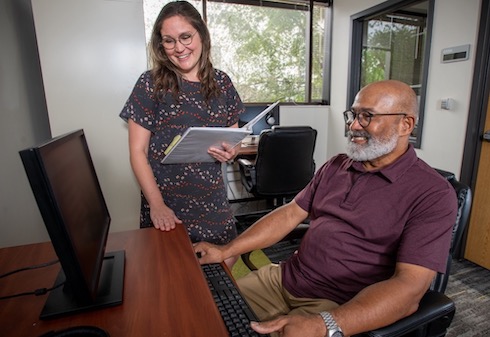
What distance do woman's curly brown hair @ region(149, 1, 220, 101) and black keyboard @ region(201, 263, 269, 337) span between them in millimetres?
677

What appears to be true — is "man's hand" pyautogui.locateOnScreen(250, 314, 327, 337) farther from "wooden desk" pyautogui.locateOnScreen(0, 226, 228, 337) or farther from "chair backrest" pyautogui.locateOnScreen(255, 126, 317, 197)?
"chair backrest" pyautogui.locateOnScreen(255, 126, 317, 197)

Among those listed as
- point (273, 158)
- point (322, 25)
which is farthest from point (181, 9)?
point (322, 25)

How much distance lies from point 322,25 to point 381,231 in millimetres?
3489

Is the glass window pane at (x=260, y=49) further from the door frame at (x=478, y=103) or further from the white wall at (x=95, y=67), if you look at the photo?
the door frame at (x=478, y=103)

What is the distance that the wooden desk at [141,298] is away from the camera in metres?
0.63

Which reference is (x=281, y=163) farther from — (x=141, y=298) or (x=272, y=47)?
(x=141, y=298)

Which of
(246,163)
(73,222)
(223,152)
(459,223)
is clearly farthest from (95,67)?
(459,223)

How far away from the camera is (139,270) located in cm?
85

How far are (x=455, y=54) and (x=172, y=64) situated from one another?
7.39ft

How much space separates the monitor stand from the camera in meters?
0.67

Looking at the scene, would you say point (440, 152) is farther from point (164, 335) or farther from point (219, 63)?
point (164, 335)

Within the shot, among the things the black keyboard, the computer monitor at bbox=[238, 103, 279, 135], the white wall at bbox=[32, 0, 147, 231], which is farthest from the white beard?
the computer monitor at bbox=[238, 103, 279, 135]

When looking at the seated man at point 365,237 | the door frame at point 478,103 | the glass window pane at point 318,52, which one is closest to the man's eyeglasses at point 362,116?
the seated man at point 365,237

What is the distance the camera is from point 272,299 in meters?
1.18
